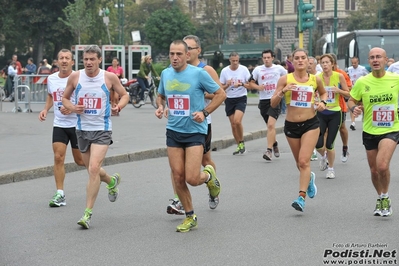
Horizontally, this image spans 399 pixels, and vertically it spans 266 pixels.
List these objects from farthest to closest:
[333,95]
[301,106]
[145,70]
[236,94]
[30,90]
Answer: [145,70], [30,90], [236,94], [333,95], [301,106]

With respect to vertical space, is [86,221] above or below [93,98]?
below

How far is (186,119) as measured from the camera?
908 cm

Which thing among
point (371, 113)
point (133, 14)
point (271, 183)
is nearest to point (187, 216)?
point (371, 113)

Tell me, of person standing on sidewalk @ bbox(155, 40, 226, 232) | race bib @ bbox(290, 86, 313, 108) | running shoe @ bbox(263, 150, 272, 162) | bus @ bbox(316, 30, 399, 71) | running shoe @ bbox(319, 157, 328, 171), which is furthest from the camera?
bus @ bbox(316, 30, 399, 71)

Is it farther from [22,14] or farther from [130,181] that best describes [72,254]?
[22,14]

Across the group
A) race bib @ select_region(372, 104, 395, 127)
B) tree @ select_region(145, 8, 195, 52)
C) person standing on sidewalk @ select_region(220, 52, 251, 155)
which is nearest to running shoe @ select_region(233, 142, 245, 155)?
person standing on sidewalk @ select_region(220, 52, 251, 155)

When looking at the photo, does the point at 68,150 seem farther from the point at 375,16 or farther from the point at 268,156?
the point at 375,16

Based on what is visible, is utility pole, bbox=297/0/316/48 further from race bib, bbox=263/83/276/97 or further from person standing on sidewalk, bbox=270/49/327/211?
person standing on sidewalk, bbox=270/49/327/211

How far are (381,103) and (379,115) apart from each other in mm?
126

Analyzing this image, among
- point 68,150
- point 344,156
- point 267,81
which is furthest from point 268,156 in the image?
point 68,150

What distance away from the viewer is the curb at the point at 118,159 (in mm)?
13414

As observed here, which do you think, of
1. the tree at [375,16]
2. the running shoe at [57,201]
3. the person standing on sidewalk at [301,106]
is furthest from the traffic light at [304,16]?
the tree at [375,16]

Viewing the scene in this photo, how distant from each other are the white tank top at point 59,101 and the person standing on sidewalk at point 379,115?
329 centimetres

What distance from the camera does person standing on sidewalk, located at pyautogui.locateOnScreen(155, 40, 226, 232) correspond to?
29.6 ft
